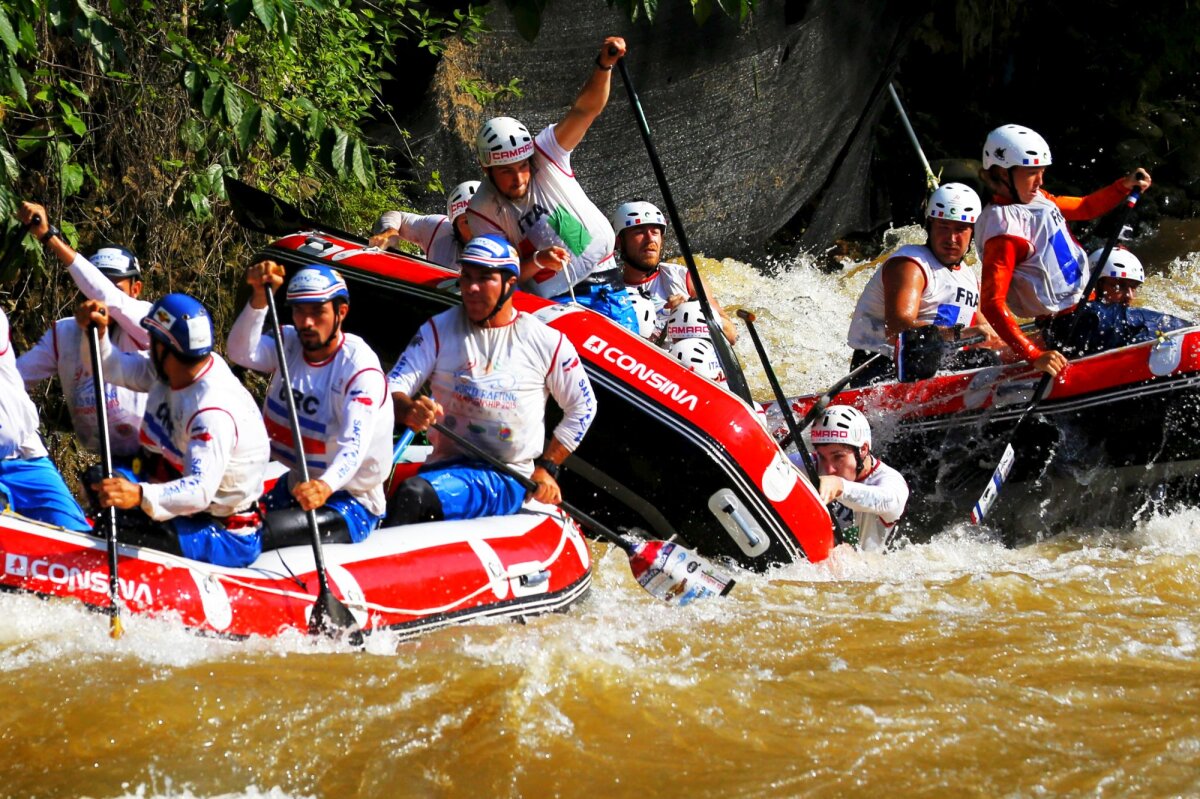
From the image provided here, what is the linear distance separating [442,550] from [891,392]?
3.35m

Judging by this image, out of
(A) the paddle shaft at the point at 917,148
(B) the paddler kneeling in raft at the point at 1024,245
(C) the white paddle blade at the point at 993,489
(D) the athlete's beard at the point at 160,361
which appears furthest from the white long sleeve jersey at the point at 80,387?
(A) the paddle shaft at the point at 917,148

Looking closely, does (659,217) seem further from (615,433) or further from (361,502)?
(361,502)

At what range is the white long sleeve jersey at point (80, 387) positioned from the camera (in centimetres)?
597

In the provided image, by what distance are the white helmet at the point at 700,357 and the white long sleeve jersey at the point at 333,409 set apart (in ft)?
6.87

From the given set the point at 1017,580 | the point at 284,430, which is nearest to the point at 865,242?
the point at 1017,580

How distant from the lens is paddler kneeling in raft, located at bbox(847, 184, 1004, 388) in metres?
7.94

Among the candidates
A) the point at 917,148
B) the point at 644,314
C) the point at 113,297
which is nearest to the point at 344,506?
the point at 113,297

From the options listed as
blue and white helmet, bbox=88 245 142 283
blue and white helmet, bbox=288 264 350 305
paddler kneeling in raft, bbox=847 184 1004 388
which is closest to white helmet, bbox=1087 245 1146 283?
paddler kneeling in raft, bbox=847 184 1004 388

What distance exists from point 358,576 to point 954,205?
4074 millimetres

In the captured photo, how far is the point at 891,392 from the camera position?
8.16 m

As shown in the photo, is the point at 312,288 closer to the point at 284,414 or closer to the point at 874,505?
the point at 284,414

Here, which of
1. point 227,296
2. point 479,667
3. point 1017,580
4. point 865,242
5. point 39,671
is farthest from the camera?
point 865,242

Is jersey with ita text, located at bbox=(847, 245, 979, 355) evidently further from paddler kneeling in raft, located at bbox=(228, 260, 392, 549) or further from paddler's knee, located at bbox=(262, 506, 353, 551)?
paddler's knee, located at bbox=(262, 506, 353, 551)

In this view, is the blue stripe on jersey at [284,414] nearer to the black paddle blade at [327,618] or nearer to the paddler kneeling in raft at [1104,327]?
the black paddle blade at [327,618]
